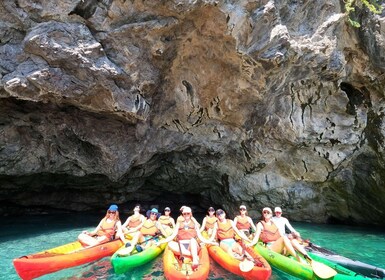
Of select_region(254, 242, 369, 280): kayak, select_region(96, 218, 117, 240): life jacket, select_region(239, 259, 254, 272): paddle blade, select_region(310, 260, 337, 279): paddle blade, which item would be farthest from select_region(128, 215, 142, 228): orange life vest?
select_region(310, 260, 337, 279): paddle blade

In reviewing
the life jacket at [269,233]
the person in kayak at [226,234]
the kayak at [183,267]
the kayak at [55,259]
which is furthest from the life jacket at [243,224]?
the kayak at [55,259]

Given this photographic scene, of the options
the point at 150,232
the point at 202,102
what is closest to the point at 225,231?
the point at 150,232

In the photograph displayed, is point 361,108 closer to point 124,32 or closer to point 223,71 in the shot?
point 223,71

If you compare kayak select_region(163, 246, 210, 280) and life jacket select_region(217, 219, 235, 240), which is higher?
life jacket select_region(217, 219, 235, 240)

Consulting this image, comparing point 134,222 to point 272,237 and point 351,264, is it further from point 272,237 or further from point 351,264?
point 351,264

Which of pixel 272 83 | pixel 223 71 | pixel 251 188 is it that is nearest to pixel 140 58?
pixel 223 71

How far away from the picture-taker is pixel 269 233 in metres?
7.20

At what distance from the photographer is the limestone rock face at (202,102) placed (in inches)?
295

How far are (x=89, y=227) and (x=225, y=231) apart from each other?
591cm

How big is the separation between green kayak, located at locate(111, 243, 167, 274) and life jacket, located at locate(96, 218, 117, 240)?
128cm

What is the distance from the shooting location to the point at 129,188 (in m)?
13.3

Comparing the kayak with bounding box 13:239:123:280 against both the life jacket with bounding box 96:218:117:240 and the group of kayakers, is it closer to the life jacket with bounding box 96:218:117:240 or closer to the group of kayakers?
the group of kayakers

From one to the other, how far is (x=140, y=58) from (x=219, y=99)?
110 inches

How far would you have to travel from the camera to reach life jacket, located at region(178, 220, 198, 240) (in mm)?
6861
